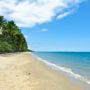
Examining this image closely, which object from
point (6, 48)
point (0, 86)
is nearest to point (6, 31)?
point (6, 48)

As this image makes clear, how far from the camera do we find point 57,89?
490 inches

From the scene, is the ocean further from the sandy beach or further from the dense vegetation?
the dense vegetation

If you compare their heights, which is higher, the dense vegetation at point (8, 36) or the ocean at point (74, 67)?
the dense vegetation at point (8, 36)

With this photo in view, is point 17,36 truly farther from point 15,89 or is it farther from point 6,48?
point 15,89

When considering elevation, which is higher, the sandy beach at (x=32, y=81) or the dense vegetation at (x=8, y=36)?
the dense vegetation at (x=8, y=36)

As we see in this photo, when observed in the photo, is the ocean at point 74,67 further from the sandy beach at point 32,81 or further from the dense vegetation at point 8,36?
the dense vegetation at point 8,36

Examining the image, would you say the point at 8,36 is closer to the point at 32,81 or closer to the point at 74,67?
the point at 74,67

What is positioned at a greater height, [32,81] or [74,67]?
[74,67]

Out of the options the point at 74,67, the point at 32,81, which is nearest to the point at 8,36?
the point at 74,67

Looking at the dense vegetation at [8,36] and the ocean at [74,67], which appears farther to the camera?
the dense vegetation at [8,36]

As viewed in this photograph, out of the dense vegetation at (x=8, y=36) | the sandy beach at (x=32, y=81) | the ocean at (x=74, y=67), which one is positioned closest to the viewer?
the sandy beach at (x=32, y=81)

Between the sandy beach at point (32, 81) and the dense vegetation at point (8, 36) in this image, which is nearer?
the sandy beach at point (32, 81)

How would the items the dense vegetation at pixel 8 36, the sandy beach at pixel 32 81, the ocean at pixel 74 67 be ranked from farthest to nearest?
the dense vegetation at pixel 8 36 → the ocean at pixel 74 67 → the sandy beach at pixel 32 81

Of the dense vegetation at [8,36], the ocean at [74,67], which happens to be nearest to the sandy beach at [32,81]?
the ocean at [74,67]
